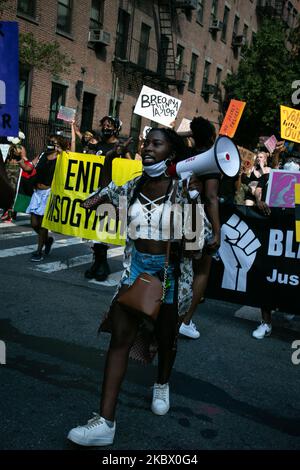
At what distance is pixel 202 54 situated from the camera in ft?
101

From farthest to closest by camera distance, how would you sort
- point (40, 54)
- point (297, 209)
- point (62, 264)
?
1. point (40, 54)
2. point (62, 264)
3. point (297, 209)

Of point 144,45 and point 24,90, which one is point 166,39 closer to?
point 144,45

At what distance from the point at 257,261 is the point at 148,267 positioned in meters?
2.60

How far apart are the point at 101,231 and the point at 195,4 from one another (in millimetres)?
23435

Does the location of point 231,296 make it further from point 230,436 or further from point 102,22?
point 102,22

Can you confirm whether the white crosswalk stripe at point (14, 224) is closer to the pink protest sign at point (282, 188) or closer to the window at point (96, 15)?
the pink protest sign at point (282, 188)

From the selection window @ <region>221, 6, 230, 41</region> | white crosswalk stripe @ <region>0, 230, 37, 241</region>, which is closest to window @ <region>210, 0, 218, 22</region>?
window @ <region>221, 6, 230, 41</region>

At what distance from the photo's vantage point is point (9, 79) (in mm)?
5102

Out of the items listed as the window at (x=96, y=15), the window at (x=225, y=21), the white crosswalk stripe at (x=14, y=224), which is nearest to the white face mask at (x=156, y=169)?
the white crosswalk stripe at (x=14, y=224)

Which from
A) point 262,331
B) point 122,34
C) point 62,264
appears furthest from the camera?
point 122,34

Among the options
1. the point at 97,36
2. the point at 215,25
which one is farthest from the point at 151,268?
the point at 215,25

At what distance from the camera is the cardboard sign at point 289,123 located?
30.5 ft

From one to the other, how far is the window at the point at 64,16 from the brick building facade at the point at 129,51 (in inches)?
1.4

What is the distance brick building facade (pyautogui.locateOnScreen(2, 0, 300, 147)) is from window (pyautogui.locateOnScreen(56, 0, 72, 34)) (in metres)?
0.03
